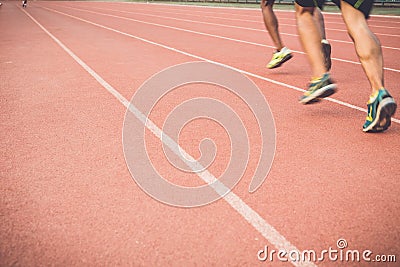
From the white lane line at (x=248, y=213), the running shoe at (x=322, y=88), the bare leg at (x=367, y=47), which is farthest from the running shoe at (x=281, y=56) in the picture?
the white lane line at (x=248, y=213)

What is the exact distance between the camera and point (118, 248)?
1704 mm

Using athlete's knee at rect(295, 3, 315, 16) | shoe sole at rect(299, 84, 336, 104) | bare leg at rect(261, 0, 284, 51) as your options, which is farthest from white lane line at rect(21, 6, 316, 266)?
bare leg at rect(261, 0, 284, 51)

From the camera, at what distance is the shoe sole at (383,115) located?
8.60ft

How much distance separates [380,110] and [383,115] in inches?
2.6

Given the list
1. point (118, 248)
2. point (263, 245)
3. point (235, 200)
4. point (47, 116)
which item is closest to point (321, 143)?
point (235, 200)

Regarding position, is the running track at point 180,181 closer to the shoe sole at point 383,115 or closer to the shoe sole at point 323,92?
the shoe sole at point 383,115

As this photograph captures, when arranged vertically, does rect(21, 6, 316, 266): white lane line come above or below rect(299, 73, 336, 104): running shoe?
below

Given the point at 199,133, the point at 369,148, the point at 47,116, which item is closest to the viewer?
the point at 369,148

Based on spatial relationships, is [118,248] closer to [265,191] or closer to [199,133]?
[265,191]

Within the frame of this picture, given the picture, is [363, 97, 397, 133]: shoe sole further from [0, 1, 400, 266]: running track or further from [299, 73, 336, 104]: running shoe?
[299, 73, 336, 104]: running shoe

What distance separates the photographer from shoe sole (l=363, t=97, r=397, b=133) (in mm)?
2622

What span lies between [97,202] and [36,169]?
639 mm

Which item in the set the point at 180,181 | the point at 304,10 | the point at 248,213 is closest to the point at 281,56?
the point at 304,10

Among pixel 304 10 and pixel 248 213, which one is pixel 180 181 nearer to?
pixel 248 213
